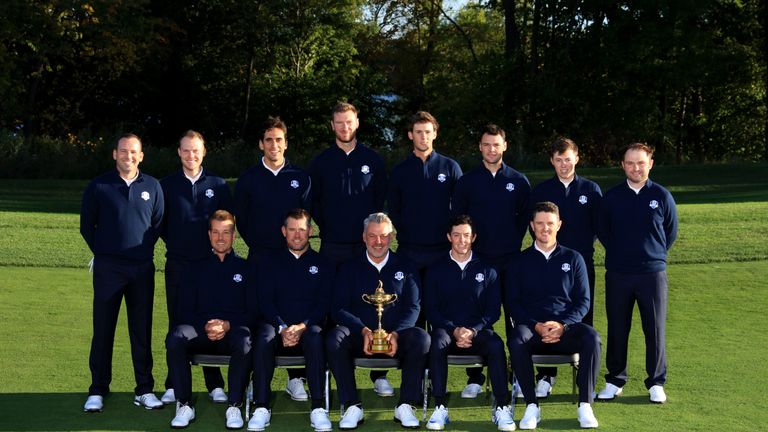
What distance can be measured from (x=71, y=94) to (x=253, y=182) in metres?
31.6

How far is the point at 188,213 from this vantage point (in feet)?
26.2

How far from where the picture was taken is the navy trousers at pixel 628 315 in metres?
8.02

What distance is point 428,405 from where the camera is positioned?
7.86m

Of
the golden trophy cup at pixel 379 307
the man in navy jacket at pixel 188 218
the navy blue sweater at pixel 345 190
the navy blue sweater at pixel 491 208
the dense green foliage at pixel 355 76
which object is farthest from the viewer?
the dense green foliage at pixel 355 76

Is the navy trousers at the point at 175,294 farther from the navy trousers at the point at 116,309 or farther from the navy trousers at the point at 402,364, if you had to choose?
the navy trousers at the point at 402,364

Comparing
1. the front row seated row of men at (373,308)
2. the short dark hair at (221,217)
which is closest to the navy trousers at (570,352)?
the front row seated row of men at (373,308)

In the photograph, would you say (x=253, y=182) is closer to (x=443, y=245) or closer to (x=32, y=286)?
(x=443, y=245)

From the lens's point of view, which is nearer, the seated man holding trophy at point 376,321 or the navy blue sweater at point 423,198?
the seated man holding trophy at point 376,321

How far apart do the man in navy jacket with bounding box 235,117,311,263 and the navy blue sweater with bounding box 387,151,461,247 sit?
0.71m

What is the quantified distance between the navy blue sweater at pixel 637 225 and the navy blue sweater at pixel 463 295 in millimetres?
984

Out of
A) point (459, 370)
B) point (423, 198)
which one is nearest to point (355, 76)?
point (459, 370)

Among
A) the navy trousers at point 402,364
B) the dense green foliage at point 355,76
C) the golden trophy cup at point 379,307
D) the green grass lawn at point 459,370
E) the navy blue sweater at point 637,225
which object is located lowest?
the green grass lawn at point 459,370

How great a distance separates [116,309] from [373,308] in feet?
6.14

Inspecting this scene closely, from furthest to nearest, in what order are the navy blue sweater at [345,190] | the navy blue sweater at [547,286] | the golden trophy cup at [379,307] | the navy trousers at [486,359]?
the navy blue sweater at [345,190]
the navy blue sweater at [547,286]
the golden trophy cup at [379,307]
the navy trousers at [486,359]
